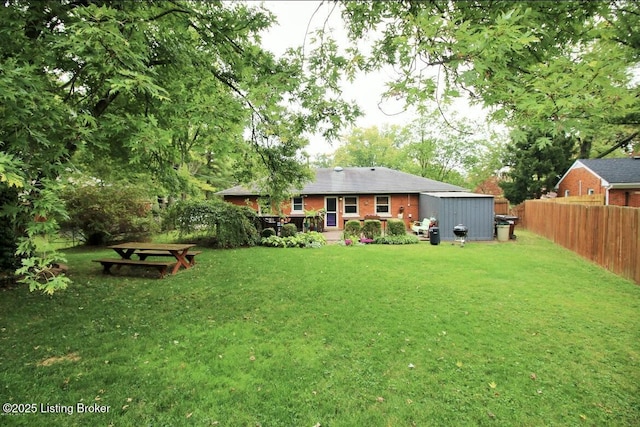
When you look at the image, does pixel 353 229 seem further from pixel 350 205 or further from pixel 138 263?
pixel 138 263

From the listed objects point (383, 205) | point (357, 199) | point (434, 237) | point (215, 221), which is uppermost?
point (357, 199)

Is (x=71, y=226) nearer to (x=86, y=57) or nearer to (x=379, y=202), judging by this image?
(x=86, y=57)

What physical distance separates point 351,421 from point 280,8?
6084 mm

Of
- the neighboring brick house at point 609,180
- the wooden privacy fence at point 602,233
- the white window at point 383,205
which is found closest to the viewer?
Result: the wooden privacy fence at point 602,233

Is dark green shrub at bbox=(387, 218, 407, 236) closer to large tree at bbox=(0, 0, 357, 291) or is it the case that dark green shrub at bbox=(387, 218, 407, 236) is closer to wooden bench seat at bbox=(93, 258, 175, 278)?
large tree at bbox=(0, 0, 357, 291)

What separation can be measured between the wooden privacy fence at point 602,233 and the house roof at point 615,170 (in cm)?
554

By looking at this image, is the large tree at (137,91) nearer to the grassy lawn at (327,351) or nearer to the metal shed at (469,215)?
the grassy lawn at (327,351)

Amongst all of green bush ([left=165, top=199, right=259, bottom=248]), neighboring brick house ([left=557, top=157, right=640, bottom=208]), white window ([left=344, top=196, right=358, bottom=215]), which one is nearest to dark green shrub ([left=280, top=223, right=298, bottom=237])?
Result: green bush ([left=165, top=199, right=259, bottom=248])

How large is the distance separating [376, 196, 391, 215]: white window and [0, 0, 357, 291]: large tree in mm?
13455

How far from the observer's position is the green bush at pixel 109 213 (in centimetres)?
1128

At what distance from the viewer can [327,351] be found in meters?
3.91

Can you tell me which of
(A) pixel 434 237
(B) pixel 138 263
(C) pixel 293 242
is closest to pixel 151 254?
(B) pixel 138 263

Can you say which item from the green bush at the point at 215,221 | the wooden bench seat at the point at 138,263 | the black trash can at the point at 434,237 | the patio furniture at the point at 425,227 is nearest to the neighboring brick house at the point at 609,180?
the patio furniture at the point at 425,227

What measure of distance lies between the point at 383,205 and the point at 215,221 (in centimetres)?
1163
